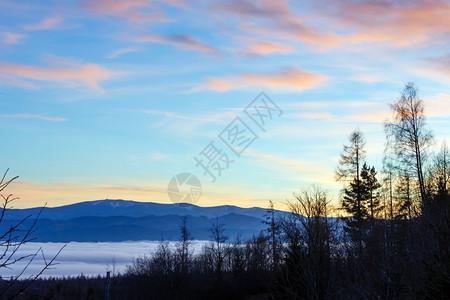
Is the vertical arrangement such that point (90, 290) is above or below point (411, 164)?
below

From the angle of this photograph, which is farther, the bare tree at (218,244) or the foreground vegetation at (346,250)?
the bare tree at (218,244)

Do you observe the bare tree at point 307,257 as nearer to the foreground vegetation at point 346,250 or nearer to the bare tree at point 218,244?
the foreground vegetation at point 346,250

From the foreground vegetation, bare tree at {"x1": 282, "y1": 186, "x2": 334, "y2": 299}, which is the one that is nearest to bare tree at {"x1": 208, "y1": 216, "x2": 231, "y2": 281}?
the foreground vegetation

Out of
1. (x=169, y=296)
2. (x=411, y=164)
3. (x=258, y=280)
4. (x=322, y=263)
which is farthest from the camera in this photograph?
(x=258, y=280)

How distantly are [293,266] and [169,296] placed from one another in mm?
25008

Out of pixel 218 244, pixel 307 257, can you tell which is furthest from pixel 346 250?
pixel 218 244

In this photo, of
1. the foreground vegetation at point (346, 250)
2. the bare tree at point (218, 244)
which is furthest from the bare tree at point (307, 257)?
the bare tree at point (218, 244)

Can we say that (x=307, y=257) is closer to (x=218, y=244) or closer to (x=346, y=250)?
(x=346, y=250)

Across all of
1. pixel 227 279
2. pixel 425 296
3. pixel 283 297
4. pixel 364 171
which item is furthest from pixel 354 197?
pixel 425 296

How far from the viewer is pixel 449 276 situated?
8.70m

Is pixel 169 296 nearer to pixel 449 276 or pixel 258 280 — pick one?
pixel 258 280

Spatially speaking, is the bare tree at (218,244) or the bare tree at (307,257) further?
the bare tree at (218,244)

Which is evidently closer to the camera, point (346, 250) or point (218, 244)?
point (346, 250)

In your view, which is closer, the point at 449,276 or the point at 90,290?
the point at 449,276
